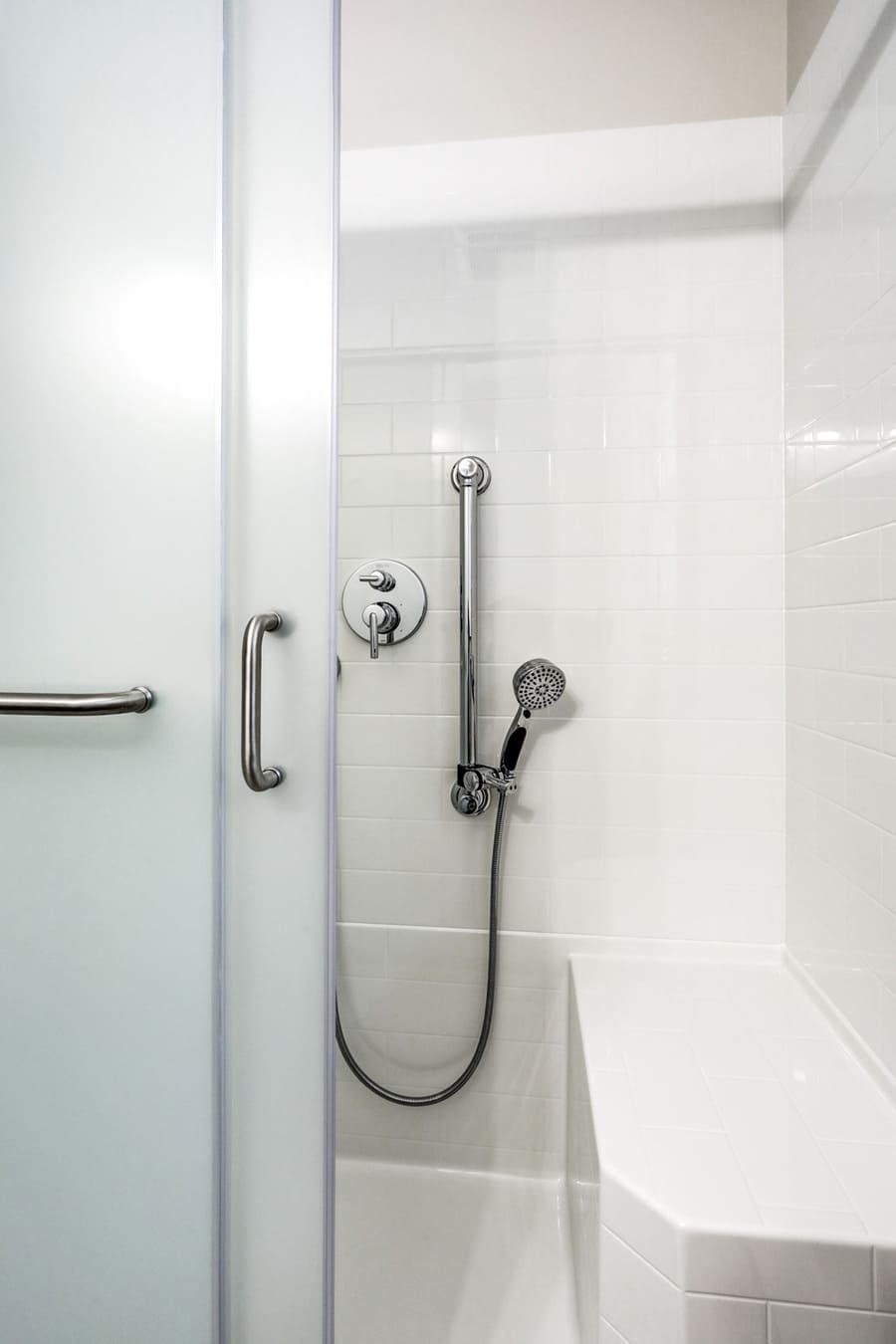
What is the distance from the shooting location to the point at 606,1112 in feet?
2.82

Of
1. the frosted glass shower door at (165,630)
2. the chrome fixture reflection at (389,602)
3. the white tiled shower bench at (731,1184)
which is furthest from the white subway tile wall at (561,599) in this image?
the frosted glass shower door at (165,630)

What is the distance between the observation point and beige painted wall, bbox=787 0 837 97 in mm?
1108

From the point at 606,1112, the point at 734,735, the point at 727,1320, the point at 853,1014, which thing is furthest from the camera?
Result: the point at 734,735

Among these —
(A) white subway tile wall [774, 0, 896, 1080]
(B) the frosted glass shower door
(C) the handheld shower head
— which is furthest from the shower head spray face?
(B) the frosted glass shower door

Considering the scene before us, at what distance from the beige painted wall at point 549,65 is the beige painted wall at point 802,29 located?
0.02 m

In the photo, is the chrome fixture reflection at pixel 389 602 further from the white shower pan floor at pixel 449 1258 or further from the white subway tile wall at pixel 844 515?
the white shower pan floor at pixel 449 1258

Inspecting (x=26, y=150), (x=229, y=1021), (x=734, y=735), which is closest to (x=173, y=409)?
(x=26, y=150)

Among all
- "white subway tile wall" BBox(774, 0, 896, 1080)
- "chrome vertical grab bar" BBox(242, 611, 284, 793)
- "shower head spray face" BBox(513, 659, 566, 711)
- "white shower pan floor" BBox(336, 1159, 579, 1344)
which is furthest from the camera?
"shower head spray face" BBox(513, 659, 566, 711)

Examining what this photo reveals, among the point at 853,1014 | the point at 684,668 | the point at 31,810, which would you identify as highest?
the point at 684,668

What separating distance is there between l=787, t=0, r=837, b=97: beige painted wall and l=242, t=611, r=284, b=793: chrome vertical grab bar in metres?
1.27

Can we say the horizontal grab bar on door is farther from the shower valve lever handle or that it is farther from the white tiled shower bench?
the white tiled shower bench

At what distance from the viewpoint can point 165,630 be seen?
0.73m

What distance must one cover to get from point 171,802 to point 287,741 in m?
0.14

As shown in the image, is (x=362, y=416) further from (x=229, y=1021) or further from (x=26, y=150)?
(x=229, y=1021)
